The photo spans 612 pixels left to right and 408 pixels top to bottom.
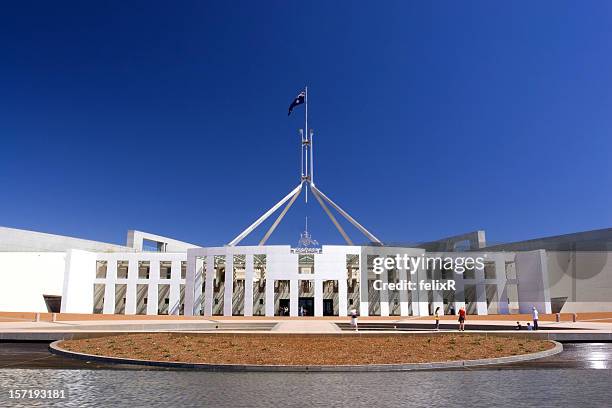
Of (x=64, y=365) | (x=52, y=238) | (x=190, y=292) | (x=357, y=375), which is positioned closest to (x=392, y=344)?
(x=357, y=375)

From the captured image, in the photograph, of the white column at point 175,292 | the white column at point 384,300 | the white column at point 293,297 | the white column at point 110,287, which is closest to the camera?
the white column at point 293,297

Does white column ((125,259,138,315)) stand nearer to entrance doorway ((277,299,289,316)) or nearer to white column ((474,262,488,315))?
entrance doorway ((277,299,289,316))

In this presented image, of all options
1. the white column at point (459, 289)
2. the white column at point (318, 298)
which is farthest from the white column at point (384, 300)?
the white column at point (459, 289)

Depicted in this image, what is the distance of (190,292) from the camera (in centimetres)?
4534

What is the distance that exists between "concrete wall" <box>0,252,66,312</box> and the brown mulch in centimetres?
3721

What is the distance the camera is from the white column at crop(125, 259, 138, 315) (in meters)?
48.2

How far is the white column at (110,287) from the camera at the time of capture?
49009 millimetres

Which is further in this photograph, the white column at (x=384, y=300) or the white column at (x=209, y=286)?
the white column at (x=209, y=286)

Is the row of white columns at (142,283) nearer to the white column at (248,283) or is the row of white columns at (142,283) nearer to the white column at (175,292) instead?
the white column at (175,292)

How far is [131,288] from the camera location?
48.9 m

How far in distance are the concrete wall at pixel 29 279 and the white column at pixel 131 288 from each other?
794 centimetres

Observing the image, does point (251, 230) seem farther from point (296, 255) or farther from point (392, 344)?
point (392, 344)

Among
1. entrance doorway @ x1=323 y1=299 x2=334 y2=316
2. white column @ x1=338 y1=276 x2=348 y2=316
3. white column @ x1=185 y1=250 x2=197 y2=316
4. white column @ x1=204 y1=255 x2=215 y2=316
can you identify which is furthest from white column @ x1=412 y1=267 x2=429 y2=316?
white column @ x1=185 y1=250 x2=197 y2=316

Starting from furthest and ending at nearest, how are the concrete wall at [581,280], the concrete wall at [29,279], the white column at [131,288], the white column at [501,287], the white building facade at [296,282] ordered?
1. the white column at [131,288]
2. the concrete wall at [29,279]
3. the white column at [501,287]
4. the concrete wall at [581,280]
5. the white building facade at [296,282]
